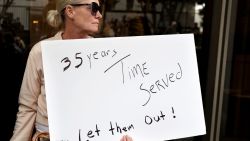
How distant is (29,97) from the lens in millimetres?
2129

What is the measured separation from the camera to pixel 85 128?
1.84 m

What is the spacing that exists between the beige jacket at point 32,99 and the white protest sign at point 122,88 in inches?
11.3

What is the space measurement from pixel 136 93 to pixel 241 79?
2271mm

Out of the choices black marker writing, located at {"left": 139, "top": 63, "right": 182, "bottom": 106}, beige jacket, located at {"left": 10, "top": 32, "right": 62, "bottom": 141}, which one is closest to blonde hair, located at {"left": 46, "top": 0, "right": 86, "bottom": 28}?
beige jacket, located at {"left": 10, "top": 32, "right": 62, "bottom": 141}

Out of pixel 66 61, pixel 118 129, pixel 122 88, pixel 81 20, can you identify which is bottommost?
pixel 118 129

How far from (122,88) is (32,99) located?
0.46 metres

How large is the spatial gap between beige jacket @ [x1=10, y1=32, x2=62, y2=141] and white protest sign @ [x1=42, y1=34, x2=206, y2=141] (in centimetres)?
29

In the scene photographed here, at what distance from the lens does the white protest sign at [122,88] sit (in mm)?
1803

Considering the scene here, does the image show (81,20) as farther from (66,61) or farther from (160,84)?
(160,84)

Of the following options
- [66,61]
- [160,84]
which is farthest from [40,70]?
[160,84]

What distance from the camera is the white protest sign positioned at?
5.91 feet

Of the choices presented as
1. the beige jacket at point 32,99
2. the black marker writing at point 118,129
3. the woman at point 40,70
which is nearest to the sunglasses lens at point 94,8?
the woman at point 40,70

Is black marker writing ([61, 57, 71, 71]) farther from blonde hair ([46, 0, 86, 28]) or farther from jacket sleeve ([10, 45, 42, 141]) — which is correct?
blonde hair ([46, 0, 86, 28])

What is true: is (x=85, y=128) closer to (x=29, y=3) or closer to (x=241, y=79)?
(x=29, y=3)
